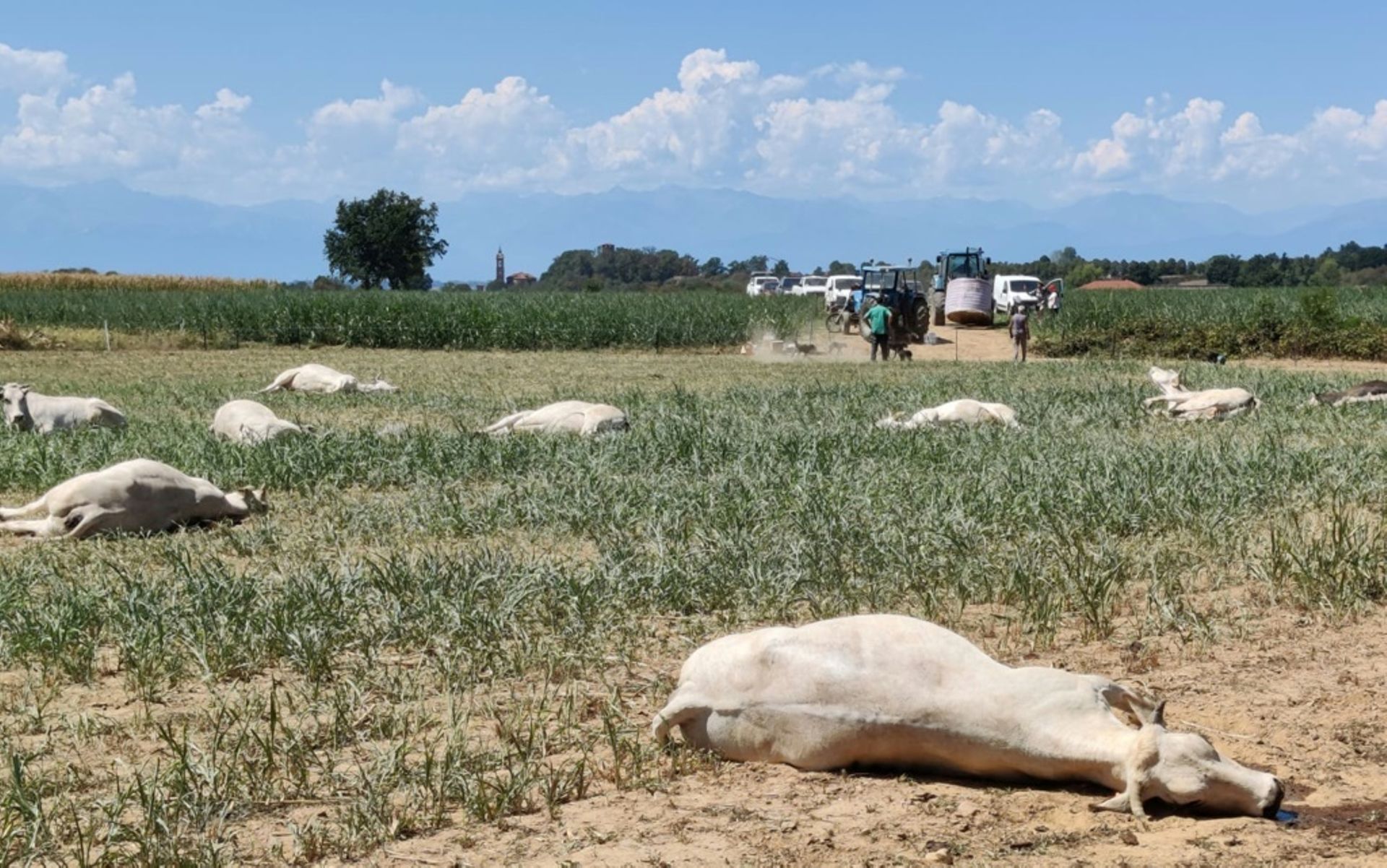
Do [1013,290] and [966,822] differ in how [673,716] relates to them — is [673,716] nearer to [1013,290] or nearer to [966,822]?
[966,822]

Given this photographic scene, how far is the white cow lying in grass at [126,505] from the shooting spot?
8867 mm

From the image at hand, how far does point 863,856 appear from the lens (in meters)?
3.93

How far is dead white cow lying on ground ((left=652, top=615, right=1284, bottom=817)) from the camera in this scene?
4.13m

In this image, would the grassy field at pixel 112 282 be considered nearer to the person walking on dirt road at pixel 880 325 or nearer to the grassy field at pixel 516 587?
the person walking on dirt road at pixel 880 325

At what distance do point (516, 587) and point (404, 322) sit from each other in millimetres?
31986

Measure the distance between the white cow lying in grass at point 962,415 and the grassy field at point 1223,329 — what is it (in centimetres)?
1917

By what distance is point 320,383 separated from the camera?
19797 millimetres

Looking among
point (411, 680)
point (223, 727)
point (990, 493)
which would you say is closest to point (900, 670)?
point (411, 680)

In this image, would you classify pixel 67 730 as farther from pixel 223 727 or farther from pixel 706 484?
pixel 706 484

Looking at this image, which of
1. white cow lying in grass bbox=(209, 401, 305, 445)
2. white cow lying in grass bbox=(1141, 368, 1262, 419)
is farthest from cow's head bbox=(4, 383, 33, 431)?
white cow lying in grass bbox=(1141, 368, 1262, 419)

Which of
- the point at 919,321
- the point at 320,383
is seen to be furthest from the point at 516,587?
the point at 919,321

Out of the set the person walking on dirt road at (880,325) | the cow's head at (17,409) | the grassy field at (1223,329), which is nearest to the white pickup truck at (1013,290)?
the grassy field at (1223,329)

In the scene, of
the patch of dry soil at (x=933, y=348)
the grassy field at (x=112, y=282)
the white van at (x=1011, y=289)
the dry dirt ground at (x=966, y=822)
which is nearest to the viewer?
the dry dirt ground at (x=966, y=822)

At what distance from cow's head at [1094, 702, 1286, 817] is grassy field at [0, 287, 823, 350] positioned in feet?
109
